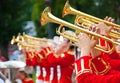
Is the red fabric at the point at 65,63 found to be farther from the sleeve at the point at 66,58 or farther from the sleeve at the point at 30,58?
the sleeve at the point at 30,58

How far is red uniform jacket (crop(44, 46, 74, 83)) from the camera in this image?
1030cm

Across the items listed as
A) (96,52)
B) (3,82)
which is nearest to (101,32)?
(96,52)

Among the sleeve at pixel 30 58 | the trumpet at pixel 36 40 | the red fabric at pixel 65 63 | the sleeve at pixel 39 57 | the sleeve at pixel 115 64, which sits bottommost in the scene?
the sleeve at pixel 30 58

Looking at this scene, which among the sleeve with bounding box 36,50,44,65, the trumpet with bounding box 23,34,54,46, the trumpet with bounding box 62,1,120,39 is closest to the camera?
the trumpet with bounding box 62,1,120,39

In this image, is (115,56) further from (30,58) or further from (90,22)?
(30,58)

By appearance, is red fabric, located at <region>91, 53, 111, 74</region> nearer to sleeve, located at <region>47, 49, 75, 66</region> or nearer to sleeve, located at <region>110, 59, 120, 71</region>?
sleeve, located at <region>110, 59, 120, 71</region>

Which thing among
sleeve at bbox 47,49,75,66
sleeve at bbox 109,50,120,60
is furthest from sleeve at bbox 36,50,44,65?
sleeve at bbox 109,50,120,60

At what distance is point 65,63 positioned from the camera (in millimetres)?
10375

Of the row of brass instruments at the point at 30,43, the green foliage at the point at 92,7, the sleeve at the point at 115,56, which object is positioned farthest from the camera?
the green foliage at the point at 92,7

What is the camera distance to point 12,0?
2805cm

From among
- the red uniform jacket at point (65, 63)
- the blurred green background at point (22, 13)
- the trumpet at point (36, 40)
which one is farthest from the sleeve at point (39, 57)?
the blurred green background at point (22, 13)

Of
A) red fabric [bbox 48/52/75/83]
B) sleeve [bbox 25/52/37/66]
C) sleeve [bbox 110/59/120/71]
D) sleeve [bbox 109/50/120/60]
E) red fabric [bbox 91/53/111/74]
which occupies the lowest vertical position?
sleeve [bbox 25/52/37/66]

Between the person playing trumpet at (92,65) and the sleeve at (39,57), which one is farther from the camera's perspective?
the sleeve at (39,57)

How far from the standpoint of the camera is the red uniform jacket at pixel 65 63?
1030 centimetres
